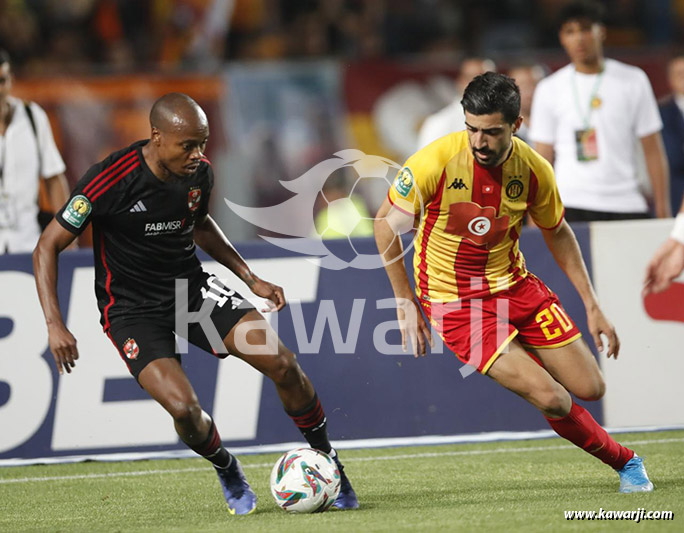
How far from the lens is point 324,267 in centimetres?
786

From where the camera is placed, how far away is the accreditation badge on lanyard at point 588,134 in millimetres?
8359

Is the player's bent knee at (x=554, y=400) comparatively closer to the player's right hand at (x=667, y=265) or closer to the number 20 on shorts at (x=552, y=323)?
the number 20 on shorts at (x=552, y=323)

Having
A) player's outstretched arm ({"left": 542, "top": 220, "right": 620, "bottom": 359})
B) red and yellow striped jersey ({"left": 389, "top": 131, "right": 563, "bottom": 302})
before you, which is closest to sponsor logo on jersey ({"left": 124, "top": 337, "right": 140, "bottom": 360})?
red and yellow striped jersey ({"left": 389, "top": 131, "right": 563, "bottom": 302})

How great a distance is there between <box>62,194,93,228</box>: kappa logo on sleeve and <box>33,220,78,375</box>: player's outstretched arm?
0.06m

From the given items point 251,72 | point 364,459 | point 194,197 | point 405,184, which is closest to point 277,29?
point 251,72

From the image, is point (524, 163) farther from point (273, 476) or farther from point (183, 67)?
point (183, 67)

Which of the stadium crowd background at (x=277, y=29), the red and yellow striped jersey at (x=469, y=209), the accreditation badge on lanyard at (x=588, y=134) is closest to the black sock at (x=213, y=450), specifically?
the red and yellow striped jersey at (x=469, y=209)

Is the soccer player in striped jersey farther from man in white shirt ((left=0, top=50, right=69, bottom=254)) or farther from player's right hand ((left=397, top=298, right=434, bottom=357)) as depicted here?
man in white shirt ((left=0, top=50, right=69, bottom=254))

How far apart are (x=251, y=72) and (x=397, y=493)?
259 inches

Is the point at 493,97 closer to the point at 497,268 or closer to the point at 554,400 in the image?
the point at 497,268

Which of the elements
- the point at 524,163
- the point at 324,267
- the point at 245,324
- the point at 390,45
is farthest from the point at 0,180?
the point at 390,45

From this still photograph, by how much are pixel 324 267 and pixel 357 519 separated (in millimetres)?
2661

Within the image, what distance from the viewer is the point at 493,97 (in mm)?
5559

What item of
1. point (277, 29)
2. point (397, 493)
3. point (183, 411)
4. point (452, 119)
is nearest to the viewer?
A: point (183, 411)
